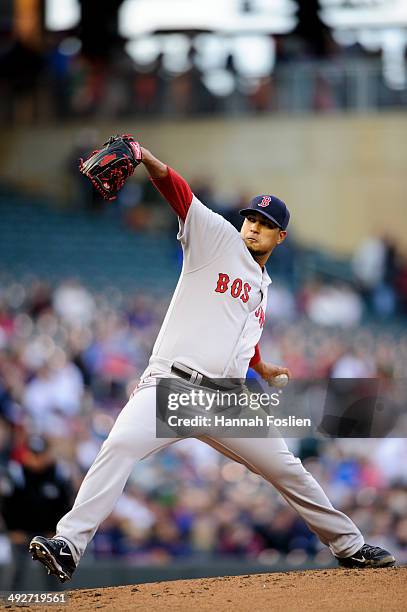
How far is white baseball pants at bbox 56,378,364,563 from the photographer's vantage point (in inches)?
187

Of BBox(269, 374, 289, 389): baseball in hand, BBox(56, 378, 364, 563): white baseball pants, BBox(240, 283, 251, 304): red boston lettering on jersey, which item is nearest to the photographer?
BBox(56, 378, 364, 563): white baseball pants

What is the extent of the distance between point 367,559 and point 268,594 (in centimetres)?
58

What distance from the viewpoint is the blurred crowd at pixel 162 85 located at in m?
17.3

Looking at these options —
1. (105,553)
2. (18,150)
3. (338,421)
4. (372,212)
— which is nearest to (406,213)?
(372,212)

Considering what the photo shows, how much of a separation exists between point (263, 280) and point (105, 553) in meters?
3.87

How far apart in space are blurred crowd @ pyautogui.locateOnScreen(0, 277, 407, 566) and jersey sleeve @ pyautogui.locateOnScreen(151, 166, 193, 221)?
119 inches

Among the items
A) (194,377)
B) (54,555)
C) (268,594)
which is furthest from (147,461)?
(54,555)

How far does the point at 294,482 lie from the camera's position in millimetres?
5180

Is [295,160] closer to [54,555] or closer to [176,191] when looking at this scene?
[176,191]

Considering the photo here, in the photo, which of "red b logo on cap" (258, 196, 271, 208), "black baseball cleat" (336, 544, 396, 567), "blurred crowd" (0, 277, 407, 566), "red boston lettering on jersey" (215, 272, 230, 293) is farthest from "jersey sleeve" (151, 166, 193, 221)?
"blurred crowd" (0, 277, 407, 566)

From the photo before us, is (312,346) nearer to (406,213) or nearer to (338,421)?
(338,421)

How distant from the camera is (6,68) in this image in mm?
17438

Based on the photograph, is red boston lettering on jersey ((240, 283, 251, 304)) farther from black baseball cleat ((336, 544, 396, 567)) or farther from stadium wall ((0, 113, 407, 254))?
stadium wall ((0, 113, 407, 254))

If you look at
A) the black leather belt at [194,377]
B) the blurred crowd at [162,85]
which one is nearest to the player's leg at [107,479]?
the black leather belt at [194,377]
